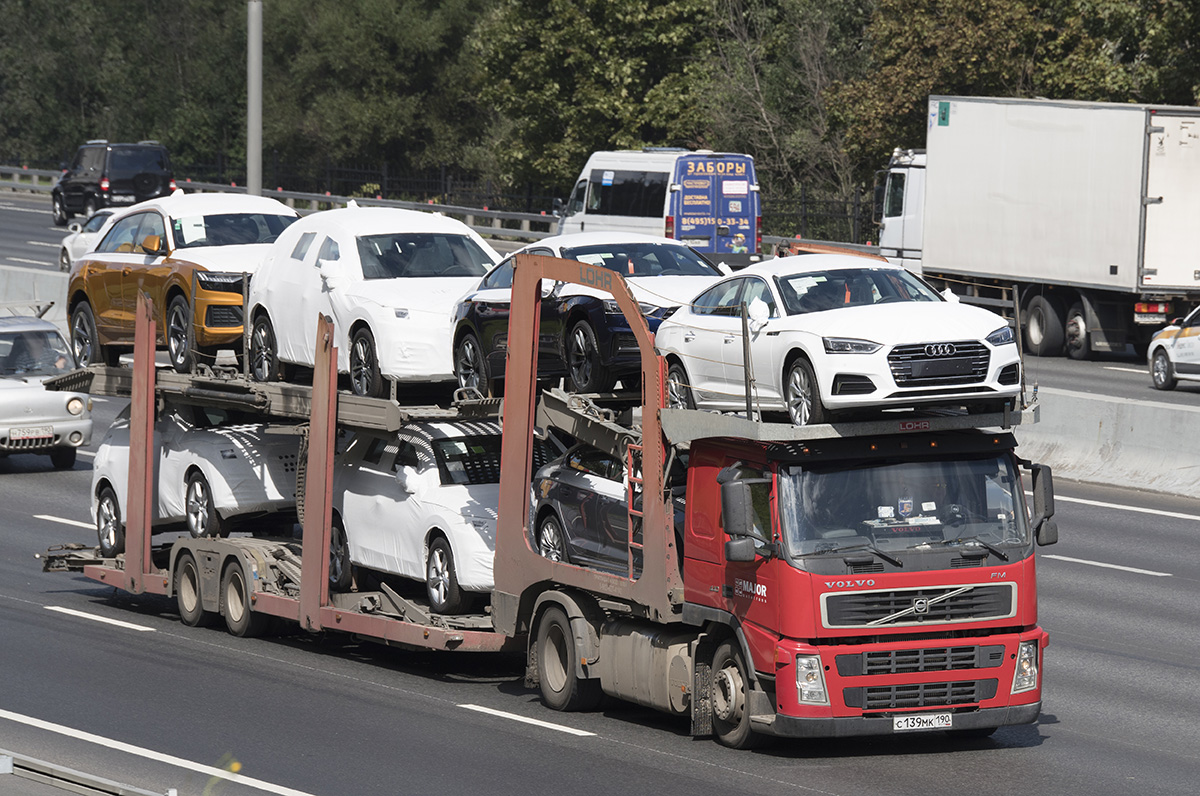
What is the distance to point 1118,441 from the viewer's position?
74.7 feet

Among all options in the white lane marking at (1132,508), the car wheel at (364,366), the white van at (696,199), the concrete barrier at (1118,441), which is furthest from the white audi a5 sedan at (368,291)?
the white van at (696,199)

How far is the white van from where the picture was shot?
3569cm

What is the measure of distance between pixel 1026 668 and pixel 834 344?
2377 millimetres

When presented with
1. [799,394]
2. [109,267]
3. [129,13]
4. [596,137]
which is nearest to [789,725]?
[799,394]

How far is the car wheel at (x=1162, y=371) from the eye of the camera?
27281 mm

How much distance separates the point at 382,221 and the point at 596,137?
3618 cm

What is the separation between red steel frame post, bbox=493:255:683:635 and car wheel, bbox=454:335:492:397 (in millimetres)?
878

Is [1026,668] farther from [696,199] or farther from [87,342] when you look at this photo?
[696,199]

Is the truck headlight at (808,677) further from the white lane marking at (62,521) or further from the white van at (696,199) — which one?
the white van at (696,199)

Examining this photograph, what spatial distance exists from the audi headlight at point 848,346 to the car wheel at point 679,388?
1.80 meters

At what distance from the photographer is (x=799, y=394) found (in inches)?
479

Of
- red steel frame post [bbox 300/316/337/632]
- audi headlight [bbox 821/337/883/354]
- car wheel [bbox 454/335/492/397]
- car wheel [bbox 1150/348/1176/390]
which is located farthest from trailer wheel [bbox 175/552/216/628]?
car wheel [bbox 1150/348/1176/390]

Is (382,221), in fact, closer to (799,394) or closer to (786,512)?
(799,394)

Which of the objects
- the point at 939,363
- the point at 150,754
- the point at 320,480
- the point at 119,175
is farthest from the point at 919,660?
the point at 119,175
